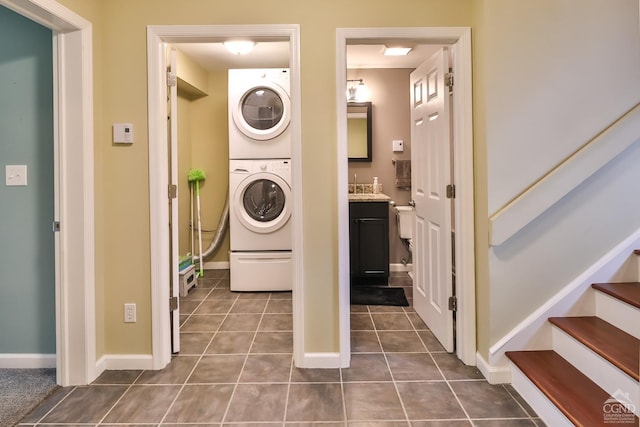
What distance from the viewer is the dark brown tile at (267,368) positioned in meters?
2.01

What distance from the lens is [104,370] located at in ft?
6.89

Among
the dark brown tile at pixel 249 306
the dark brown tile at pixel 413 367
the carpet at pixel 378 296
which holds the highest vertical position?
the carpet at pixel 378 296

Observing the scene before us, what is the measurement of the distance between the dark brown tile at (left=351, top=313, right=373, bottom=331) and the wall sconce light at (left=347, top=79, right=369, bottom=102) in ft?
7.85

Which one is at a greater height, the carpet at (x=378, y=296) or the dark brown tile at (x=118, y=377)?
the carpet at (x=378, y=296)

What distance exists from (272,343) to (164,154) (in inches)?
54.5

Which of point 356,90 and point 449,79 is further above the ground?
point 356,90

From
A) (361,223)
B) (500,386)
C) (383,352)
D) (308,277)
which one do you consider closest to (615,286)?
(500,386)

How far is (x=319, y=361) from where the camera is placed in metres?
2.12

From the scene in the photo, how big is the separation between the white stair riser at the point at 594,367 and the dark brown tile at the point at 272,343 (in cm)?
150

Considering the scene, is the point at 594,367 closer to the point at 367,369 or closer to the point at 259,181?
the point at 367,369

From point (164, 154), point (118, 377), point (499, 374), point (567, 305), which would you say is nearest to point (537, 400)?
point (499, 374)

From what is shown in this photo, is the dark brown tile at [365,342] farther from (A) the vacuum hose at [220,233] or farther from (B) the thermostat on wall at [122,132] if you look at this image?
(A) the vacuum hose at [220,233]

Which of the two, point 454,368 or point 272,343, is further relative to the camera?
point 272,343

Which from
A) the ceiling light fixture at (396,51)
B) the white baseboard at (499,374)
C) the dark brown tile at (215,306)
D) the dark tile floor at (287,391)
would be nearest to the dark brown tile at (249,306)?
the dark brown tile at (215,306)
